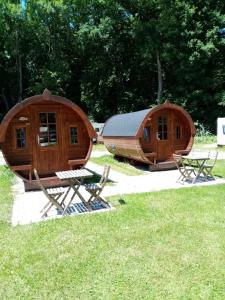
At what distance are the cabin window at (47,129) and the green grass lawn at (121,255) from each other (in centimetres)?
363

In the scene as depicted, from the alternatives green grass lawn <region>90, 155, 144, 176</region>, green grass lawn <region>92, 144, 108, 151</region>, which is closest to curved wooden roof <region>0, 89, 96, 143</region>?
green grass lawn <region>90, 155, 144, 176</region>

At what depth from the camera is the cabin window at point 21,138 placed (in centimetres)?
1087

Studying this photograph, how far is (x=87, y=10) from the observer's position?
1390 inches

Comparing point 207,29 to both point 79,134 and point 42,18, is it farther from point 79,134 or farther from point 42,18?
point 79,134

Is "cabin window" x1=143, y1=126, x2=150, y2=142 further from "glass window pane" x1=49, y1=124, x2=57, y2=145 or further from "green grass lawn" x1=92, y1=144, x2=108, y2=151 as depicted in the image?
"green grass lawn" x1=92, y1=144, x2=108, y2=151

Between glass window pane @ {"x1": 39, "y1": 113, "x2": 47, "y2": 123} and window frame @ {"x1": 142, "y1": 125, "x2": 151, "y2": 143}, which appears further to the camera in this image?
window frame @ {"x1": 142, "y1": 125, "x2": 151, "y2": 143}

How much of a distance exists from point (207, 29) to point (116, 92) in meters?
11.4

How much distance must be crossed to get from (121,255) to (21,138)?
6.68 m

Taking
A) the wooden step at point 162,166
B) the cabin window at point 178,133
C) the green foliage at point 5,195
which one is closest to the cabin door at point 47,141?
the green foliage at point 5,195

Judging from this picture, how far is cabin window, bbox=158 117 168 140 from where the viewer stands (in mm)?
14453

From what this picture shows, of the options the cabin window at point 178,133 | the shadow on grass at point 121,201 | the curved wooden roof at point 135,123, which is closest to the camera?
the shadow on grass at point 121,201

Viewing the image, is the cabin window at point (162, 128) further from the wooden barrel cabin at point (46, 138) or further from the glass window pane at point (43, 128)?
the glass window pane at point (43, 128)

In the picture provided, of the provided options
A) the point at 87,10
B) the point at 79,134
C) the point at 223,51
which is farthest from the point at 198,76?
the point at 79,134

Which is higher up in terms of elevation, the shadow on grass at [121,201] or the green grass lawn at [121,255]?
the shadow on grass at [121,201]
